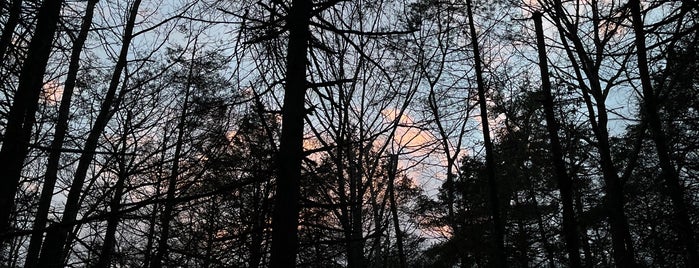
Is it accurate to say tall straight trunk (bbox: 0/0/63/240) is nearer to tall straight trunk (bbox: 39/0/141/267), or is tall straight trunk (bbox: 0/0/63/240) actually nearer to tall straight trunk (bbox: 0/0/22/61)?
tall straight trunk (bbox: 0/0/22/61)

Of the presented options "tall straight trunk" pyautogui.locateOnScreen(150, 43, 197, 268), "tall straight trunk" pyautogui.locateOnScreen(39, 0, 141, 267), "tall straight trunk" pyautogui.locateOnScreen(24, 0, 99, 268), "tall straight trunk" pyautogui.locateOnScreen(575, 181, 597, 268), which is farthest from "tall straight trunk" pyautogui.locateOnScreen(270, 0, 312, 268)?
"tall straight trunk" pyautogui.locateOnScreen(575, 181, 597, 268)

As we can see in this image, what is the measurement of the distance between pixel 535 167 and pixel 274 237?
18666 millimetres

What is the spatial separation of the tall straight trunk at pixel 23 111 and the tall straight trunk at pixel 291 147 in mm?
1196

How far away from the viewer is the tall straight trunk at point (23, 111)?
2258 mm

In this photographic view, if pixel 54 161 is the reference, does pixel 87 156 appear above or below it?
above

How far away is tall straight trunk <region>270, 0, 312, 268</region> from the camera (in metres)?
2.32

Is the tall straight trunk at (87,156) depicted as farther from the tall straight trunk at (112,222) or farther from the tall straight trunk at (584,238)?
the tall straight trunk at (584,238)

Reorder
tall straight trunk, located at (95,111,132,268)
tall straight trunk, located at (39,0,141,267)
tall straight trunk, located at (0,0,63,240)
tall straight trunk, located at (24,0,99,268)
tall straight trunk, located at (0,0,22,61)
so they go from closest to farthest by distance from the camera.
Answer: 1. tall straight trunk, located at (95,111,132,268)
2. tall straight trunk, located at (0,0,63,240)
3. tall straight trunk, located at (0,0,22,61)
4. tall straight trunk, located at (24,0,99,268)
5. tall straight trunk, located at (39,0,141,267)

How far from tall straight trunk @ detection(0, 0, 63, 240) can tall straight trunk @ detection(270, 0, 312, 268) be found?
1.20 metres

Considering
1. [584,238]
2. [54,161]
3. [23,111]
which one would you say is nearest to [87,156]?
[54,161]

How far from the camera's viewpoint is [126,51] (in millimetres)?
7777

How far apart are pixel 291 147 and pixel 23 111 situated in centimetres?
139

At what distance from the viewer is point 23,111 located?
7.84 ft

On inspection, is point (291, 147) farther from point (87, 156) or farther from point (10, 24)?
point (87, 156)
